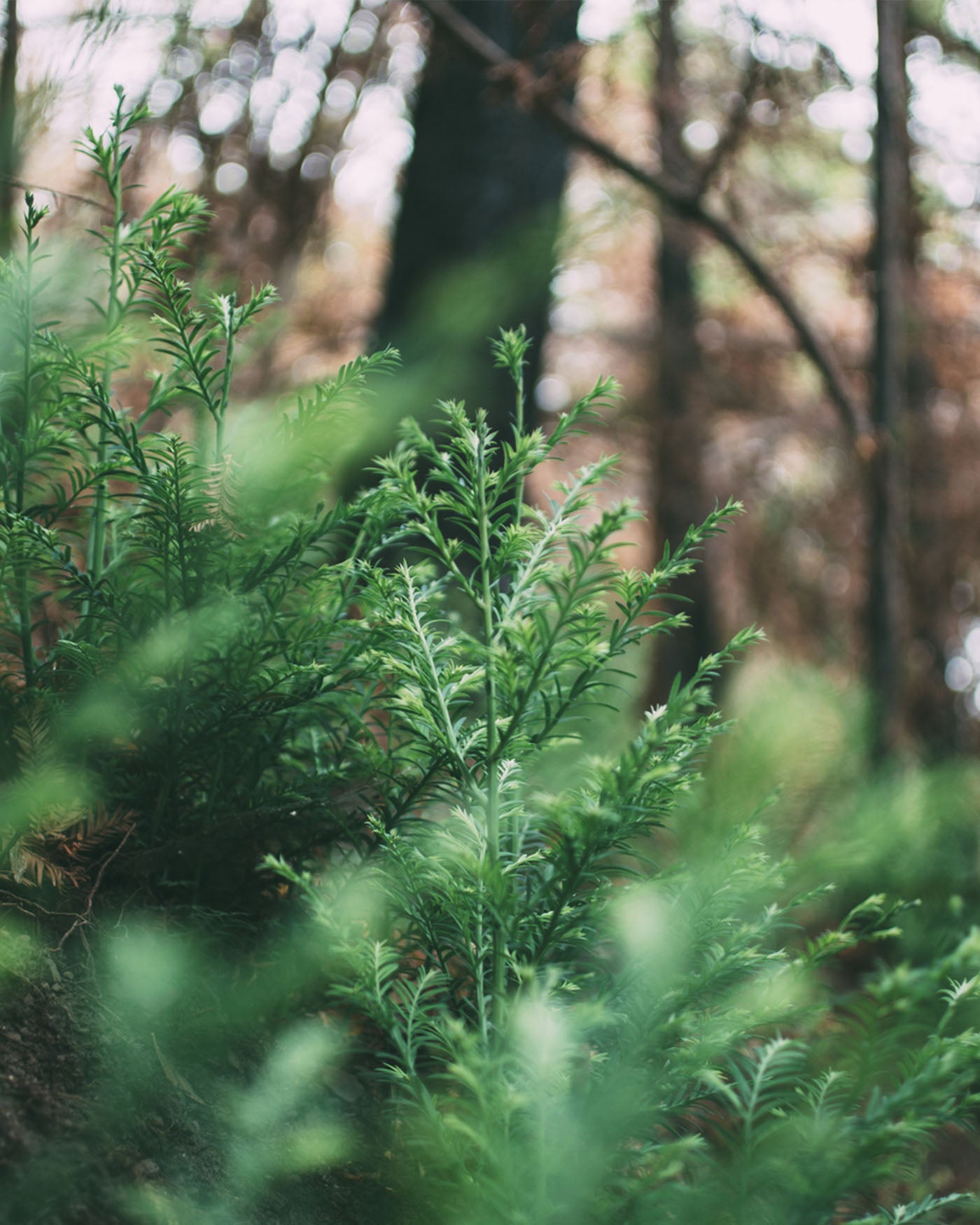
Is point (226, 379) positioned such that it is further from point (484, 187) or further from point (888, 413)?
point (888, 413)

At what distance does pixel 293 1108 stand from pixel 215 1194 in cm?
12

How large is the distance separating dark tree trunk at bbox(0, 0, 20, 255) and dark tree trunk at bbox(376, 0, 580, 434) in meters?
0.94

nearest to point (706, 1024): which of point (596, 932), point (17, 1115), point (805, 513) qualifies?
point (596, 932)

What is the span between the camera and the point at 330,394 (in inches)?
31.6

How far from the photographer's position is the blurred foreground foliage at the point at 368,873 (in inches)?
25.9

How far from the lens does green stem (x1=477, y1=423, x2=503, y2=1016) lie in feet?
2.35

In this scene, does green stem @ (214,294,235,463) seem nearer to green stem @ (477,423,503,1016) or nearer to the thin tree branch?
green stem @ (477,423,503,1016)

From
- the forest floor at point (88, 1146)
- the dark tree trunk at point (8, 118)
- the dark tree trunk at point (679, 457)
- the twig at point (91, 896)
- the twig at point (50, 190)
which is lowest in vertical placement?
the forest floor at point (88, 1146)

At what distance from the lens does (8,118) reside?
1.13 meters

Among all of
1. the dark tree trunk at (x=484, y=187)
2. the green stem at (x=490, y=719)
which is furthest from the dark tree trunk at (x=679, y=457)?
the green stem at (x=490, y=719)

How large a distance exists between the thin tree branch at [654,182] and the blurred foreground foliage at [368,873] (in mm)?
1463

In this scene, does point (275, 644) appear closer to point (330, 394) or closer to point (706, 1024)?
point (330, 394)

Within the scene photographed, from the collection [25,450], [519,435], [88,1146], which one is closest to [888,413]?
[519,435]

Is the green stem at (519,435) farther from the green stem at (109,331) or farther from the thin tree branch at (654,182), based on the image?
the thin tree branch at (654,182)
